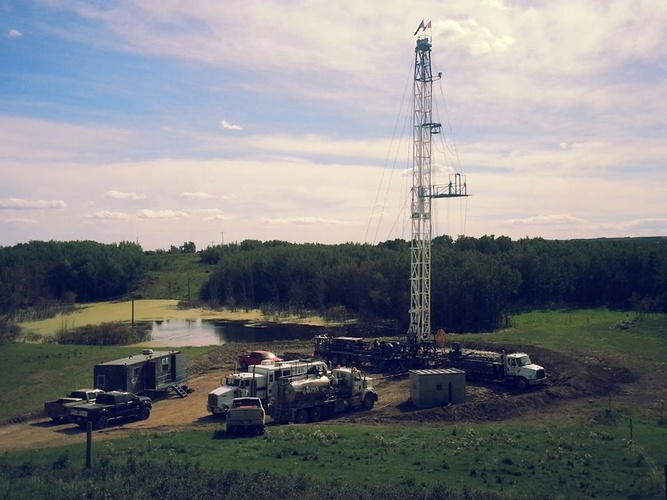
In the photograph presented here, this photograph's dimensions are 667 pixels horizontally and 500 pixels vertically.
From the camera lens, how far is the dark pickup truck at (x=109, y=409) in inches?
1061

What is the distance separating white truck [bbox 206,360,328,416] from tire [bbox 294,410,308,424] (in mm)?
1995

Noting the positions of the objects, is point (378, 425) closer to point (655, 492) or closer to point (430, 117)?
point (655, 492)

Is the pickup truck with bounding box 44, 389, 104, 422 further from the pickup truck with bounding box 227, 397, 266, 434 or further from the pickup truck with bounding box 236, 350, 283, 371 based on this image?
the pickup truck with bounding box 236, 350, 283, 371

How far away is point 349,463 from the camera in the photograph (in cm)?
2016

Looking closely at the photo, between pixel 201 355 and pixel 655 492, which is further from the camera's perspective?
pixel 201 355

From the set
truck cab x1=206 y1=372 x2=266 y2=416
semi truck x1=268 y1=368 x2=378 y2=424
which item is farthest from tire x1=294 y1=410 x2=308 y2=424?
truck cab x1=206 y1=372 x2=266 y2=416

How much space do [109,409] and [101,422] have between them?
2.06 feet

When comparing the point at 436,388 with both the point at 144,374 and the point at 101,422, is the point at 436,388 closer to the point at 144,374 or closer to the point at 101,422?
the point at 144,374

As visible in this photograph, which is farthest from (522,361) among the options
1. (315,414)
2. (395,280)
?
(395,280)

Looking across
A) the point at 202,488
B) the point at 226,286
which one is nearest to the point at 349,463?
the point at 202,488

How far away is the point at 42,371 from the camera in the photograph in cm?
3688

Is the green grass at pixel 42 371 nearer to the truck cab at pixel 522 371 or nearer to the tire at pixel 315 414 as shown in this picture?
the tire at pixel 315 414

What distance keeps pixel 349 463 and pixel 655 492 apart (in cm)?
868

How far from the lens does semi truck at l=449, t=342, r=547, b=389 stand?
33125 millimetres
